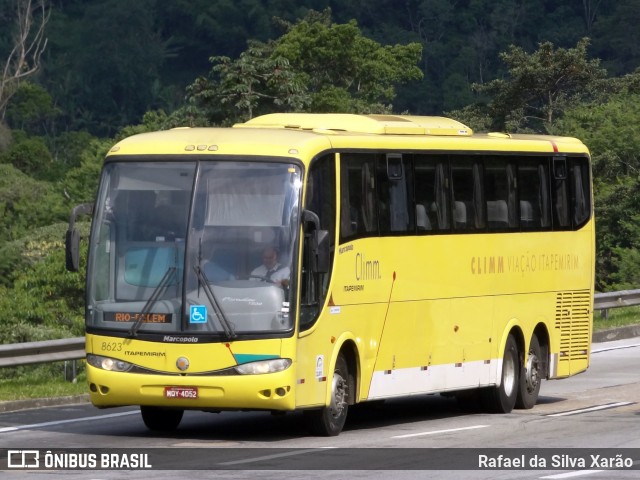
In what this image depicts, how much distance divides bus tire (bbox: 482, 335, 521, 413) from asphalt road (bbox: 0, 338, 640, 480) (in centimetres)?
24

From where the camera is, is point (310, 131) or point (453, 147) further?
point (453, 147)

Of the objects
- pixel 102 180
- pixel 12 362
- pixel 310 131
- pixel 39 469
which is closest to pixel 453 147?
pixel 310 131

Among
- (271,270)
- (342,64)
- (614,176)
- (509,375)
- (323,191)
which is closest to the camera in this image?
(271,270)

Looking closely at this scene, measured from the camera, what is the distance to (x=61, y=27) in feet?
481

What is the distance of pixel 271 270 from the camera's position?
1579 cm

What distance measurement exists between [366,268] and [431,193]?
171cm

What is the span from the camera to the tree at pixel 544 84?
70438 millimetres

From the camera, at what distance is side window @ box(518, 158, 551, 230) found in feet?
66.9

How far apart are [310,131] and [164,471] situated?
15.4 ft

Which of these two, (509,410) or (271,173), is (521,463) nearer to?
(271,173)

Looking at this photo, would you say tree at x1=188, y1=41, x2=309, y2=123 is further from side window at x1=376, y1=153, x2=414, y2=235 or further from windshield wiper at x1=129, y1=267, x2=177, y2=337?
windshield wiper at x1=129, y1=267, x2=177, y2=337

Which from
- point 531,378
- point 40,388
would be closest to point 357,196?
point 531,378

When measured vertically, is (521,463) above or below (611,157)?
below

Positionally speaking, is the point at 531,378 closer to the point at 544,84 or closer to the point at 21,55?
the point at 544,84
